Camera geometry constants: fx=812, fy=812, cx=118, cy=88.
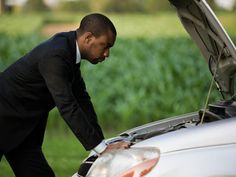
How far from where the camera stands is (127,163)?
14.5 feet

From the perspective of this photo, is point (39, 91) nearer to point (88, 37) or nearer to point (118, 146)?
point (88, 37)

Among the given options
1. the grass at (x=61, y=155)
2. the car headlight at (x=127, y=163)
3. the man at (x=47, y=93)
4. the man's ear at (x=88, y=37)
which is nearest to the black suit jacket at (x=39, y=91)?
the man at (x=47, y=93)

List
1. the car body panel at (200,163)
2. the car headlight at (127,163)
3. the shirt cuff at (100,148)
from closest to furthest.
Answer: the car body panel at (200,163) < the car headlight at (127,163) < the shirt cuff at (100,148)

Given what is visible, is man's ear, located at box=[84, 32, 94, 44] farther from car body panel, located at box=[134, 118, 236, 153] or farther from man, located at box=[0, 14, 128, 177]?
car body panel, located at box=[134, 118, 236, 153]

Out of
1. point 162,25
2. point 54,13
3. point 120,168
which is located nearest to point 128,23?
point 162,25

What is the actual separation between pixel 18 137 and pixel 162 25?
1103 cm

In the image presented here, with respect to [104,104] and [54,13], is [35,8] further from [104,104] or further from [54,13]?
[104,104]

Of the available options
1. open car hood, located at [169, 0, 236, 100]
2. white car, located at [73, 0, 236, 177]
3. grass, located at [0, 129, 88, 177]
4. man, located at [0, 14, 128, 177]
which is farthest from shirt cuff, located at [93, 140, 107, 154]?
grass, located at [0, 129, 88, 177]

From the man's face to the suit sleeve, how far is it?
16 centimetres

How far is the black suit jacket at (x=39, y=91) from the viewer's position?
191 inches

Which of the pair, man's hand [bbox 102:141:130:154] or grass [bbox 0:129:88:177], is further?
grass [bbox 0:129:88:177]

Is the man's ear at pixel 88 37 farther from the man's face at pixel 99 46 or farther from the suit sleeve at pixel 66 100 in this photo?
the suit sleeve at pixel 66 100

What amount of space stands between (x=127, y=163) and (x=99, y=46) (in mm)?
889

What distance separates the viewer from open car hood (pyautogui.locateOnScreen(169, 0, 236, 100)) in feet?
15.4
